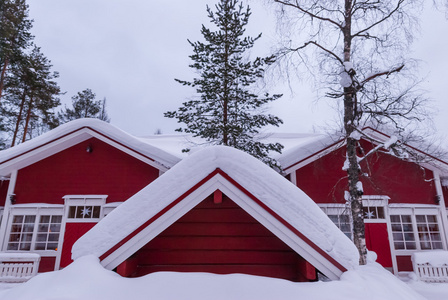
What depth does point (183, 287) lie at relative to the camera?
79.8 inches

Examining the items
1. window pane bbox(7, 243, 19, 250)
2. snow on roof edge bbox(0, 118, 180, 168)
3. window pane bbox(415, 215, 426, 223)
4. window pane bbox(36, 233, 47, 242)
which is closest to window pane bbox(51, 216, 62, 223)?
window pane bbox(36, 233, 47, 242)

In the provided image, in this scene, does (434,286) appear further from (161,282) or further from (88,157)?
(88,157)

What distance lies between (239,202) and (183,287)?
2.84ft

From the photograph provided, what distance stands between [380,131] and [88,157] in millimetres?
10926

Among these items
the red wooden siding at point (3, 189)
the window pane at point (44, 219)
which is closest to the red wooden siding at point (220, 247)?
the window pane at point (44, 219)

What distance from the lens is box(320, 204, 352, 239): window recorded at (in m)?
8.88

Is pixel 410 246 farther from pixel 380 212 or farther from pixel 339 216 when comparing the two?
pixel 339 216

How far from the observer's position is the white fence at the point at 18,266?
7.64m

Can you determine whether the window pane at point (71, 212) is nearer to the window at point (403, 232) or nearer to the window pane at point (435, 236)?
the window at point (403, 232)

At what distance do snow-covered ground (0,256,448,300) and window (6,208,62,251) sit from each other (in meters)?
8.26

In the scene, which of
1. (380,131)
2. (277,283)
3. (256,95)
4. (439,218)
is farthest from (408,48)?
(277,283)

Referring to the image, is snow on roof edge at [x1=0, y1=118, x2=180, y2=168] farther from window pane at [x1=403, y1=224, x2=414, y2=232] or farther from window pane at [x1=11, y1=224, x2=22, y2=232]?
window pane at [x1=403, y1=224, x2=414, y2=232]

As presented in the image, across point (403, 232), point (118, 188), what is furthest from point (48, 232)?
point (403, 232)

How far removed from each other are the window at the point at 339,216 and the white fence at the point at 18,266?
975 centimetres
